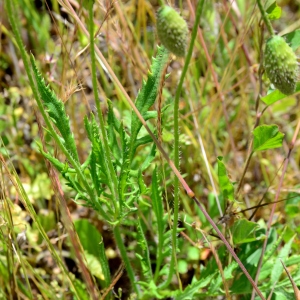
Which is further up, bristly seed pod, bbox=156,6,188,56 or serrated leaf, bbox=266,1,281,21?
bristly seed pod, bbox=156,6,188,56

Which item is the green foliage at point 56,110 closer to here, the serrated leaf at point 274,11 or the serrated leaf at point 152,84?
the serrated leaf at point 152,84

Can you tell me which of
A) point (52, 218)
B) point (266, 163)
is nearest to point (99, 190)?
point (52, 218)

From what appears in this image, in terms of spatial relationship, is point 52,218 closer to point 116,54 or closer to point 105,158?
point 105,158

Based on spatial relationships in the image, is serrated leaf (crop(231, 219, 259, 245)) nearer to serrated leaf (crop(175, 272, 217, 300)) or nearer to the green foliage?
serrated leaf (crop(175, 272, 217, 300))

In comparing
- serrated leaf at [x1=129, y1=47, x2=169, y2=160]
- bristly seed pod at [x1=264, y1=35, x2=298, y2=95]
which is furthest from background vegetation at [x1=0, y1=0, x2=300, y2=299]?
bristly seed pod at [x1=264, y1=35, x2=298, y2=95]

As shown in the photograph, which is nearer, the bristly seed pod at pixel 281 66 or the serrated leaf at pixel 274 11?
the bristly seed pod at pixel 281 66

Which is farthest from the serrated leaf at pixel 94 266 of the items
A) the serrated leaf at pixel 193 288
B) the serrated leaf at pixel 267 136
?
the serrated leaf at pixel 267 136
